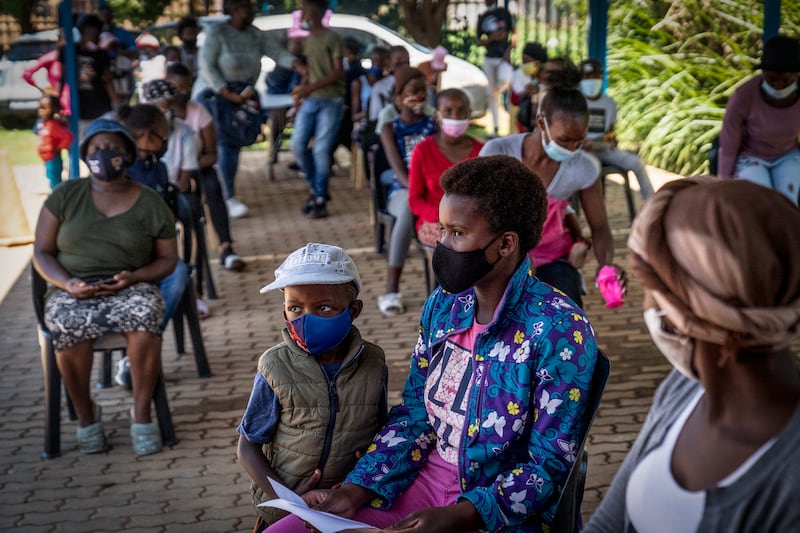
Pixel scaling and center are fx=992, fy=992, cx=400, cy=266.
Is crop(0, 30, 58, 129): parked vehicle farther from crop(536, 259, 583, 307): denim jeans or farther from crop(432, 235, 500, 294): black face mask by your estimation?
crop(432, 235, 500, 294): black face mask

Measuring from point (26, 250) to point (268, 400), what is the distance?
24.4 feet

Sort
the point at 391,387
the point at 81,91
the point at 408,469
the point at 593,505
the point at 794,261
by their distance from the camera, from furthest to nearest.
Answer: the point at 81,91
the point at 391,387
the point at 593,505
the point at 408,469
the point at 794,261

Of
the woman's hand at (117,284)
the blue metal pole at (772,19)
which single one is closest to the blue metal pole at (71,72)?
the woman's hand at (117,284)

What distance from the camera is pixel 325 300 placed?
3.05 meters

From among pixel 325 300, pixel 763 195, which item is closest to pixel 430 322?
pixel 325 300

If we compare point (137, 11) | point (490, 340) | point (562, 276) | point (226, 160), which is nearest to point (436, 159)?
point (562, 276)

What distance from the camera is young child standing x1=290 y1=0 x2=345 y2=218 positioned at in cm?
1038

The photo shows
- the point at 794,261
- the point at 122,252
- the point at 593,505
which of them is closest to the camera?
the point at 794,261

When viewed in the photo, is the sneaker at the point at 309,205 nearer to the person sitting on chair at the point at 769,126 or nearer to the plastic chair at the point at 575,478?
the person sitting on chair at the point at 769,126

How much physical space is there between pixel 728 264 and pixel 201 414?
427 centimetres

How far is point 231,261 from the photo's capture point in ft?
28.0

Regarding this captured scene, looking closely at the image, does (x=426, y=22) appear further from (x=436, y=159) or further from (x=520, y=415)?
(x=520, y=415)

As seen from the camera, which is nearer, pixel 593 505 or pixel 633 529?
pixel 633 529

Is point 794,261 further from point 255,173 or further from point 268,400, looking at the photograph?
point 255,173
